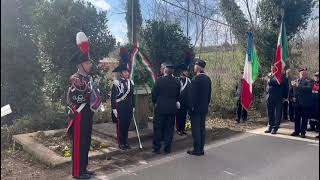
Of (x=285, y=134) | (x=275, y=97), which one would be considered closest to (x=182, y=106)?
(x=275, y=97)

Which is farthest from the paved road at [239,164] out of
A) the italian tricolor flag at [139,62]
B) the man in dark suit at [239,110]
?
the man in dark suit at [239,110]

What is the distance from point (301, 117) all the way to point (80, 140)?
6.01m

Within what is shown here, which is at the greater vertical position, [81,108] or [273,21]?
[273,21]

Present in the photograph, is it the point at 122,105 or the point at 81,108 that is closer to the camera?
the point at 81,108

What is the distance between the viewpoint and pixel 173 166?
613cm

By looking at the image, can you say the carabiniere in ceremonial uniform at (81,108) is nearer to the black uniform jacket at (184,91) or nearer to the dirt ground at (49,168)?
the dirt ground at (49,168)

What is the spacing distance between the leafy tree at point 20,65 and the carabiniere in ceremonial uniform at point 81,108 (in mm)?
4838

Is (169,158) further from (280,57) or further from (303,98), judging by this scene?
(280,57)

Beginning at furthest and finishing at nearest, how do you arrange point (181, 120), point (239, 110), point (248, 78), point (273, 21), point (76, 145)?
point (273, 21) < point (239, 110) < point (248, 78) < point (181, 120) < point (76, 145)

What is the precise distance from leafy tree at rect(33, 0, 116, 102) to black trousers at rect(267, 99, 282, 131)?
4.53m

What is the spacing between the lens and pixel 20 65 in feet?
32.0

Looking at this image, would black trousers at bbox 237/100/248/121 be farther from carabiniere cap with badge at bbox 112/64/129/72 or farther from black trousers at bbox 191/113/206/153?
carabiniere cap with badge at bbox 112/64/129/72

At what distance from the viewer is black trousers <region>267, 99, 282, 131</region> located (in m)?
9.08

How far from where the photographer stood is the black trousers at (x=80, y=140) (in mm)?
5340
